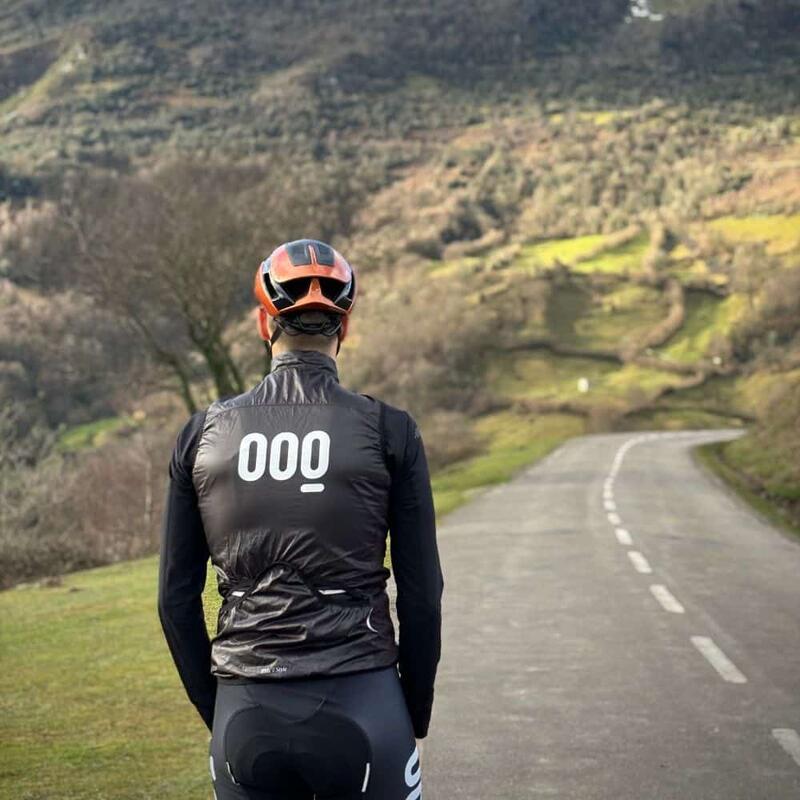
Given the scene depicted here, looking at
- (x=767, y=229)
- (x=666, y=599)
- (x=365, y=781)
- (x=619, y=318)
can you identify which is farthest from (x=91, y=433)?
(x=767, y=229)

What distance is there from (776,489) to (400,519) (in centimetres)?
2749

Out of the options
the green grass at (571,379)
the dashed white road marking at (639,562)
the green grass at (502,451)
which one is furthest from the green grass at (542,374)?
the dashed white road marking at (639,562)

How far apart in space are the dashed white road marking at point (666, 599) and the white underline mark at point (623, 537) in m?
4.08

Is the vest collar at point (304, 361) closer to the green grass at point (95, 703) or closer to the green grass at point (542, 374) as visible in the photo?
the green grass at point (95, 703)

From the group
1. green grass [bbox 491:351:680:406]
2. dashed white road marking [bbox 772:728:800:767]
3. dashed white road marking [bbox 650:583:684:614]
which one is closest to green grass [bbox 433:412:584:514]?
green grass [bbox 491:351:680:406]

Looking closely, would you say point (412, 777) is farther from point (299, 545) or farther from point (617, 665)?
point (617, 665)

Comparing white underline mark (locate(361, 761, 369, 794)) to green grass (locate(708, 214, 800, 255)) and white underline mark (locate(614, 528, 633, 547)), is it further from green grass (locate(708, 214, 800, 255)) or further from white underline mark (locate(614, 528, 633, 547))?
green grass (locate(708, 214, 800, 255))

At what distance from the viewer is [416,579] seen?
3.36 m

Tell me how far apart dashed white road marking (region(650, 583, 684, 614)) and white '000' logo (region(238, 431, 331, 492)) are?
908 cm

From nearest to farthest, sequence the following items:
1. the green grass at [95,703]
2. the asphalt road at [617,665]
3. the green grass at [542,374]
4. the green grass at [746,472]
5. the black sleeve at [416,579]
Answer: the black sleeve at [416,579] < the asphalt road at [617,665] < the green grass at [95,703] < the green grass at [746,472] < the green grass at [542,374]

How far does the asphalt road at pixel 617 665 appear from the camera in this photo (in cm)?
659

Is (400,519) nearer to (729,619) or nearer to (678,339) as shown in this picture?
(729,619)

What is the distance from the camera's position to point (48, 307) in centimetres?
4322

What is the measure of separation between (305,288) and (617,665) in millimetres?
6529
